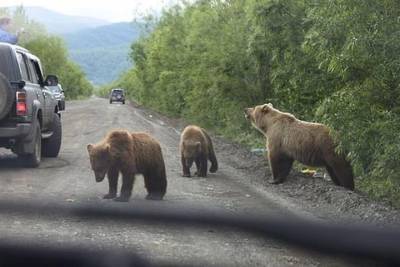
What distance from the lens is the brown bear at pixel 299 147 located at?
10.3 m

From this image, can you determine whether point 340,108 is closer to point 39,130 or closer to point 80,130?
point 39,130

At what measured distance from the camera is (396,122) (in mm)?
8391

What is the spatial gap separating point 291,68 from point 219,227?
39.8 feet

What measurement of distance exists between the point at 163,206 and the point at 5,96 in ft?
24.2

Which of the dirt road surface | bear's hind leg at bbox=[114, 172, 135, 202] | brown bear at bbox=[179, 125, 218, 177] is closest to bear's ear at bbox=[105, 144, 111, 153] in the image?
bear's hind leg at bbox=[114, 172, 135, 202]

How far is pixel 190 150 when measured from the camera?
1118cm

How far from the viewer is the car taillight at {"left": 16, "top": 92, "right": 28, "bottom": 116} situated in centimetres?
1127

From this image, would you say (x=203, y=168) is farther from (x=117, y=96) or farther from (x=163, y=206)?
(x=117, y=96)

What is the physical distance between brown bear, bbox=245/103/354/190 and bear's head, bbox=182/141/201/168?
1219mm

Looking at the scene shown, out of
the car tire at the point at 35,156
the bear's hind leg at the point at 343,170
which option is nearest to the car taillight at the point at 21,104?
the car tire at the point at 35,156

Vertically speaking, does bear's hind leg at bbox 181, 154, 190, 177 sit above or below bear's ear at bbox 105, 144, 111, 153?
below

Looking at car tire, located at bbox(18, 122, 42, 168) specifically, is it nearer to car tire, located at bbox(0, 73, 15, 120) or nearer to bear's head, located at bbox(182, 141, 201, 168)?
car tire, located at bbox(0, 73, 15, 120)

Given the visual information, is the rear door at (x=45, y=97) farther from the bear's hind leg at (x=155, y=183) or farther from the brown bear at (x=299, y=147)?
the bear's hind leg at (x=155, y=183)

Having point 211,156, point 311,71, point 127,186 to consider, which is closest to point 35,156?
point 211,156
